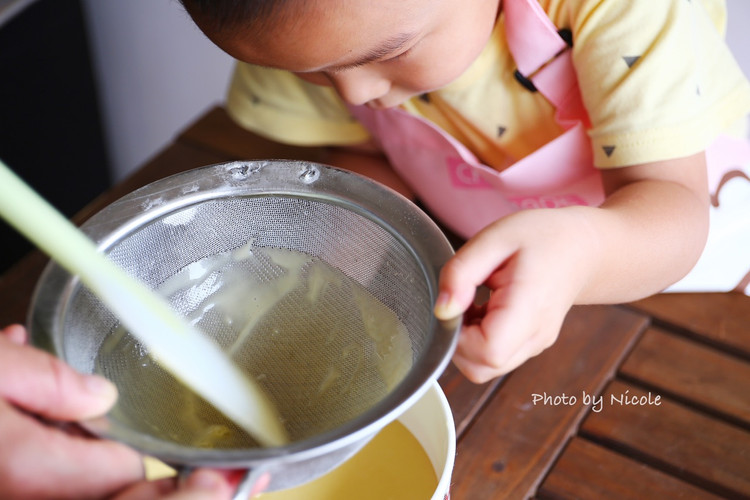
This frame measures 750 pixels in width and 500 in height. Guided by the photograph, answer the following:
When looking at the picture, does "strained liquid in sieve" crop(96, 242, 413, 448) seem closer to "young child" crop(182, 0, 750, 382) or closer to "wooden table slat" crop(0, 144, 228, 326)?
"young child" crop(182, 0, 750, 382)

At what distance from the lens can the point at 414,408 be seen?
667 mm

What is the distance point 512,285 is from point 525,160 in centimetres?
33

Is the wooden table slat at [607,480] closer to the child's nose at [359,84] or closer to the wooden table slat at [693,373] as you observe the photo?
the wooden table slat at [693,373]

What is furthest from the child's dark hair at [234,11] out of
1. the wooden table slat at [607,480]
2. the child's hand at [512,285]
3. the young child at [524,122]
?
the wooden table slat at [607,480]

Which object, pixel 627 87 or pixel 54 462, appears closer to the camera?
pixel 54 462

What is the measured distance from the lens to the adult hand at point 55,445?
1.55 ft

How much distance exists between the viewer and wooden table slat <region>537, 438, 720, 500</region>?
27.5 inches

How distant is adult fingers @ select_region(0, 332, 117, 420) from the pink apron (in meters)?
0.55

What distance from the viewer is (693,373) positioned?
0.80 m

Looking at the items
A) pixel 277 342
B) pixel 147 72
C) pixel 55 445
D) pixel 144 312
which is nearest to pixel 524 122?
pixel 277 342

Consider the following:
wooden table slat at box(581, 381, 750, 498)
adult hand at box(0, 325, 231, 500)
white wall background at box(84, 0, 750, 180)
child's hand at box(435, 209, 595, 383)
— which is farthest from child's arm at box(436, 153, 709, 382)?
white wall background at box(84, 0, 750, 180)

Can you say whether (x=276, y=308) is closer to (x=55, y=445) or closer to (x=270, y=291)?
(x=270, y=291)

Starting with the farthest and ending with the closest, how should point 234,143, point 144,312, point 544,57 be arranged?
point 234,143, point 544,57, point 144,312

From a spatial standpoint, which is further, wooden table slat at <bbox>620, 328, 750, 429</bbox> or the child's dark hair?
wooden table slat at <bbox>620, 328, 750, 429</bbox>
